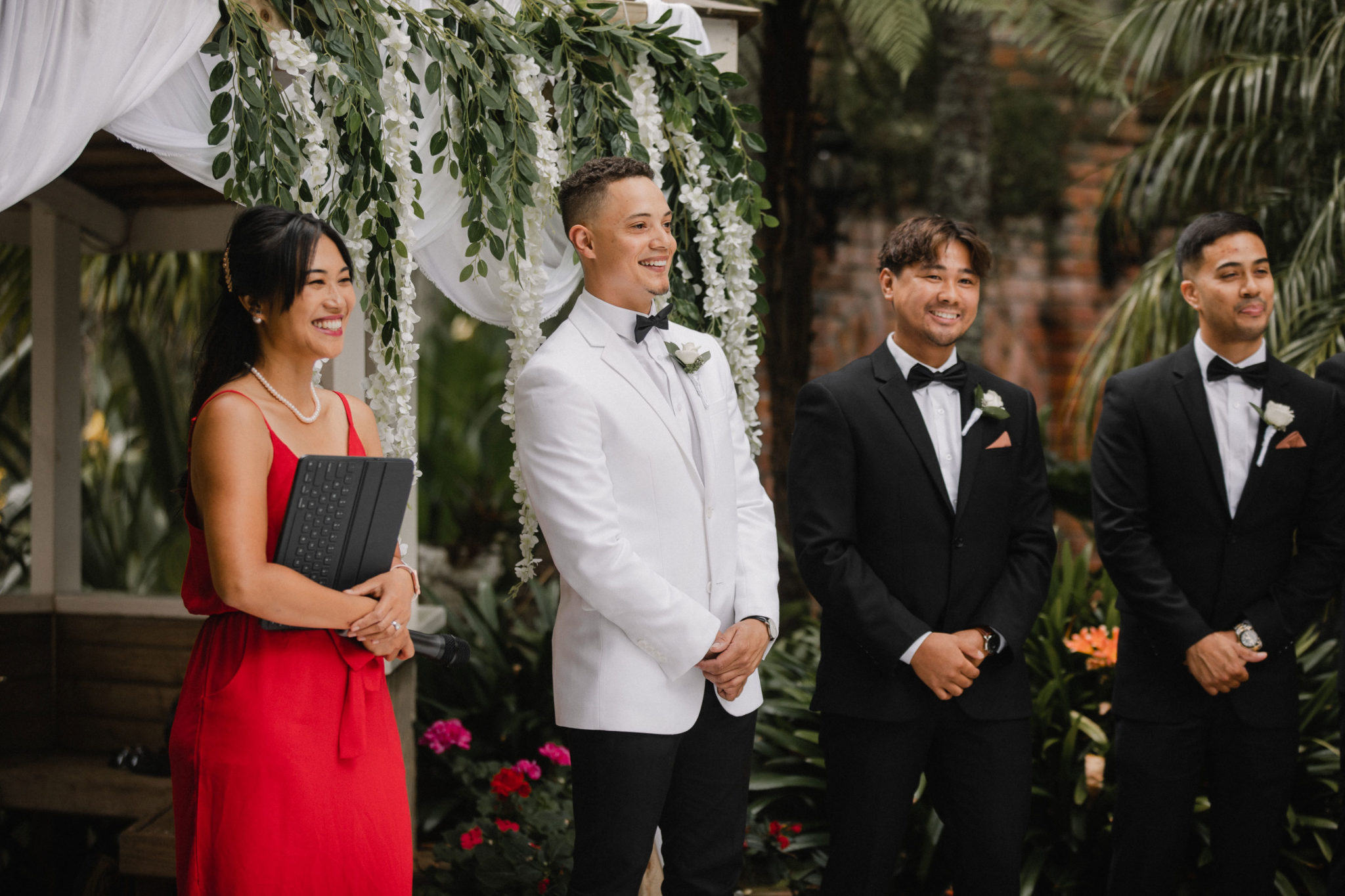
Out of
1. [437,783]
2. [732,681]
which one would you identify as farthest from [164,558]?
[732,681]

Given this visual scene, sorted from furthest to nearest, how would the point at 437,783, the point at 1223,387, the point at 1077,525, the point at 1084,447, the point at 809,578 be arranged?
1. the point at 1077,525
2. the point at 1084,447
3. the point at 437,783
4. the point at 1223,387
5. the point at 809,578

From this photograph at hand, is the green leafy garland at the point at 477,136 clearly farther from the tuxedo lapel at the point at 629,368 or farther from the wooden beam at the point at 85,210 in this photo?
the wooden beam at the point at 85,210

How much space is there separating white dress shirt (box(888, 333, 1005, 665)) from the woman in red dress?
1148 mm

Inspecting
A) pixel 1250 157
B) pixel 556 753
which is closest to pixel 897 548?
pixel 556 753

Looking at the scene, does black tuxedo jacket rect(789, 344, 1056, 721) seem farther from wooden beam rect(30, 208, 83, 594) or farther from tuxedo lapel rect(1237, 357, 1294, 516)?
wooden beam rect(30, 208, 83, 594)

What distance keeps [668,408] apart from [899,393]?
1.79 ft

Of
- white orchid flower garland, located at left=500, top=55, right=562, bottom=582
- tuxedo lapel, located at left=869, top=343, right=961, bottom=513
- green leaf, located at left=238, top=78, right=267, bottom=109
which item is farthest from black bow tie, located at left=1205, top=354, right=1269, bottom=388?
green leaf, located at left=238, top=78, right=267, bottom=109

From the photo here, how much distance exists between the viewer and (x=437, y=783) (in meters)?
3.85

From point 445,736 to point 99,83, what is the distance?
235 cm

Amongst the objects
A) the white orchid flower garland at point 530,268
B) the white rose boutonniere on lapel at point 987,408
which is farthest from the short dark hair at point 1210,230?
the white orchid flower garland at point 530,268

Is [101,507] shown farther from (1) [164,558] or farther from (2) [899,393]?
(2) [899,393]

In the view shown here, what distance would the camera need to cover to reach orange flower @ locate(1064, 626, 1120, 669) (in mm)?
3330

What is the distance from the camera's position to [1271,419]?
2.40m

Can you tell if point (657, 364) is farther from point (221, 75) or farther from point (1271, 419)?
point (1271, 419)
